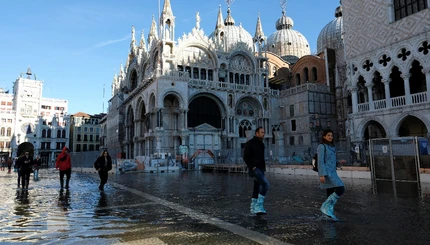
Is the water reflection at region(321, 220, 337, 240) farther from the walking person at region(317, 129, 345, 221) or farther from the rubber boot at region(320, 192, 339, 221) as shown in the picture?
the walking person at region(317, 129, 345, 221)

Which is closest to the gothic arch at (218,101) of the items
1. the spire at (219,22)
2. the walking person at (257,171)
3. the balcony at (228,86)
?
the balcony at (228,86)

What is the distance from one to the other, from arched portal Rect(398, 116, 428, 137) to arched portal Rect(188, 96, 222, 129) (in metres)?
20.1

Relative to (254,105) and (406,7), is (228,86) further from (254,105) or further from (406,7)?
(406,7)

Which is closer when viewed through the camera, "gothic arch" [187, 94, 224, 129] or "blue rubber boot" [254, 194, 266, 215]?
"blue rubber boot" [254, 194, 266, 215]

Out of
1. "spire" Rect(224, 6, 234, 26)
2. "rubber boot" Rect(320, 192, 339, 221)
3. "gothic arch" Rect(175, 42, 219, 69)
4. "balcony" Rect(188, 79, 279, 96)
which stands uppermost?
"spire" Rect(224, 6, 234, 26)

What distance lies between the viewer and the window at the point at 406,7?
24438 mm


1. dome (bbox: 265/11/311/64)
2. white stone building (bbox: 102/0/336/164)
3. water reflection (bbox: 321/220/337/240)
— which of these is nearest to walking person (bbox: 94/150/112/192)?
water reflection (bbox: 321/220/337/240)

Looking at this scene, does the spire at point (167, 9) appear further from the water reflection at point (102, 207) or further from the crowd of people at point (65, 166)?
the water reflection at point (102, 207)

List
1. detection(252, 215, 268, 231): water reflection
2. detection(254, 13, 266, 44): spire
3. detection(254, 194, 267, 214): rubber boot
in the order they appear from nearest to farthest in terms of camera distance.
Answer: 1. detection(252, 215, 268, 231): water reflection
2. detection(254, 194, 267, 214): rubber boot
3. detection(254, 13, 266, 44): spire

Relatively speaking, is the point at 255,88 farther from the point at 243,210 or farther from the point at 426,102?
the point at 243,210

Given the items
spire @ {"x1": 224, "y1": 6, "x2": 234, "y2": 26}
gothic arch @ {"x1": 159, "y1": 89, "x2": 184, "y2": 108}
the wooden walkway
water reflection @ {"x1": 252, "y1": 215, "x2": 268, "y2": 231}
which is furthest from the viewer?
spire @ {"x1": 224, "y1": 6, "x2": 234, "y2": 26}

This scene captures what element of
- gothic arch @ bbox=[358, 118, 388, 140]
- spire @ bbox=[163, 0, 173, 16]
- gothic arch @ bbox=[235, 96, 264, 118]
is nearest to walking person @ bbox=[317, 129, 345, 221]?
gothic arch @ bbox=[358, 118, 388, 140]

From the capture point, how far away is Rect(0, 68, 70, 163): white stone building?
66.6 meters

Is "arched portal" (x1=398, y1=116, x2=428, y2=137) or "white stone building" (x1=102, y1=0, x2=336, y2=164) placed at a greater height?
"white stone building" (x1=102, y1=0, x2=336, y2=164)
